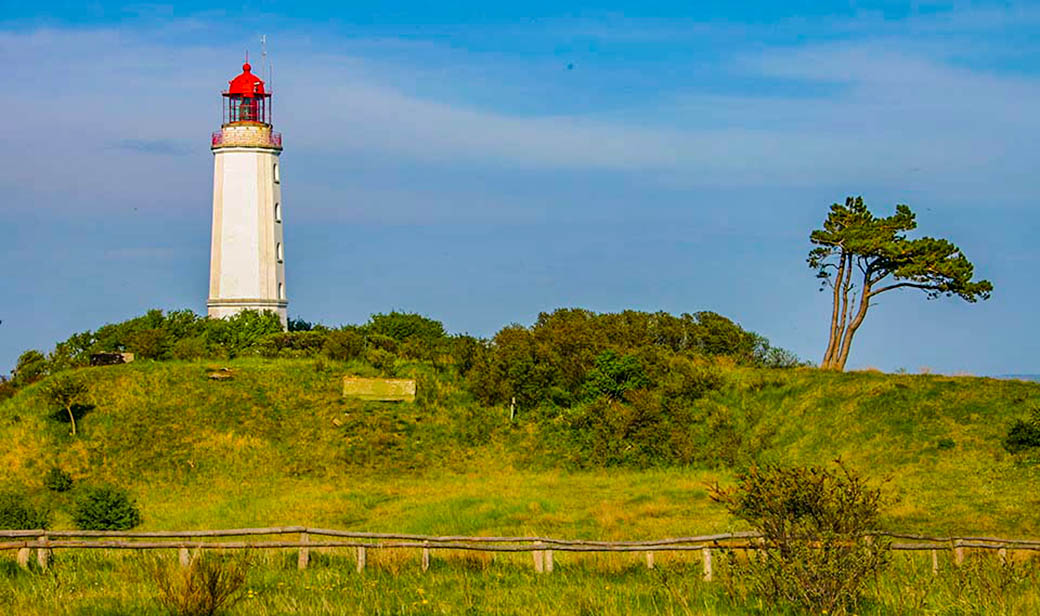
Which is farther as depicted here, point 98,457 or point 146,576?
point 98,457

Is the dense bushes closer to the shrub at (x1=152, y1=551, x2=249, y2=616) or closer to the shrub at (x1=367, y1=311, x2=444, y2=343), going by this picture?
the shrub at (x1=367, y1=311, x2=444, y2=343)

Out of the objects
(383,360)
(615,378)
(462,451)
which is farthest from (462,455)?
(383,360)

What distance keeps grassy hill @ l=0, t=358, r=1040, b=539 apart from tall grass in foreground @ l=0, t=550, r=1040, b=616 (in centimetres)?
863

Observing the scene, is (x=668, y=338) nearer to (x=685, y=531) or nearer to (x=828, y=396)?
(x=828, y=396)

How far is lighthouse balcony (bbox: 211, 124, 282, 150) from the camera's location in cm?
5628

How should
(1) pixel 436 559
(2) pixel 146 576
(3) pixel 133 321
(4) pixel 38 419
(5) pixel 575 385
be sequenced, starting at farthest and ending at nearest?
(3) pixel 133 321, (5) pixel 575 385, (4) pixel 38 419, (1) pixel 436 559, (2) pixel 146 576

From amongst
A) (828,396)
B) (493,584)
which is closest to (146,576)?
(493,584)

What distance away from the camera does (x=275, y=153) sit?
57.2 meters

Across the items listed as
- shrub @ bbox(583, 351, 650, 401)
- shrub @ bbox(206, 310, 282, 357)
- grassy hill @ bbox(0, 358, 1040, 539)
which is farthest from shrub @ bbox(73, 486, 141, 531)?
shrub @ bbox(206, 310, 282, 357)

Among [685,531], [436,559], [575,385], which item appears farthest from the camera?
[575,385]

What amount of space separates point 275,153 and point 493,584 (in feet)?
141

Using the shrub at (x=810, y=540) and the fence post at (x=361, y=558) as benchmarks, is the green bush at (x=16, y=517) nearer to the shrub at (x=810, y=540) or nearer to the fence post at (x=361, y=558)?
the fence post at (x=361, y=558)

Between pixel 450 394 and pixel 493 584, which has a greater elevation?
pixel 450 394

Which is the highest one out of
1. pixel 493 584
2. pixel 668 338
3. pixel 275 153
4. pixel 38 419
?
pixel 275 153
